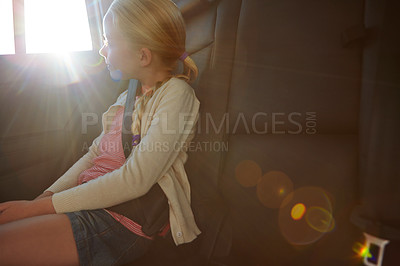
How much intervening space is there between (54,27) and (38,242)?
3.59ft

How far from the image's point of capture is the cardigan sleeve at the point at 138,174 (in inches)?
30.4

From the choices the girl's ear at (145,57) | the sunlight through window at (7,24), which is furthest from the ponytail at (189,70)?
the sunlight through window at (7,24)

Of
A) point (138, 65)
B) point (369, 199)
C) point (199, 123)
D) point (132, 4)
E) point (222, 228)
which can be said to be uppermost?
point (132, 4)

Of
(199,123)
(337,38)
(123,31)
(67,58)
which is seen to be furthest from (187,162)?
(67,58)

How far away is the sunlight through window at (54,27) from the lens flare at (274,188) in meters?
1.06

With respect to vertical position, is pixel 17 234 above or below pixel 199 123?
below

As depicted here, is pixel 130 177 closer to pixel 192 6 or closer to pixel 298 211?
pixel 298 211

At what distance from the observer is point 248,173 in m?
0.86

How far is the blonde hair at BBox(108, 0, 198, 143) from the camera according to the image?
856 mm

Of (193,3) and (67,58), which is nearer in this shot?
(193,3)

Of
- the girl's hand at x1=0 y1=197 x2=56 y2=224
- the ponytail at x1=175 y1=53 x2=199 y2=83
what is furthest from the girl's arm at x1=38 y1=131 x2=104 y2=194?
the ponytail at x1=175 y1=53 x2=199 y2=83

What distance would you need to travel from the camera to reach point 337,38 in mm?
727

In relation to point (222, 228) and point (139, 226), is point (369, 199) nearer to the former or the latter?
point (222, 228)

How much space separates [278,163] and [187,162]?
0.29 metres
